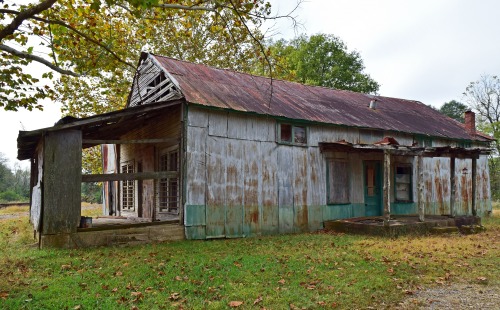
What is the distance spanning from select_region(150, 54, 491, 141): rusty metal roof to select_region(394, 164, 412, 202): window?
1.59 metres

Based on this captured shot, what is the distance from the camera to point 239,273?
23.6 ft

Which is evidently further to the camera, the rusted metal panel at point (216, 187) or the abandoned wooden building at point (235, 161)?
the rusted metal panel at point (216, 187)

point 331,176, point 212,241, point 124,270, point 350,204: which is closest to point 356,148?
point 331,176

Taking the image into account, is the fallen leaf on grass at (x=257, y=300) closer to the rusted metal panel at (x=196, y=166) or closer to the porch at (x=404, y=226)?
the rusted metal panel at (x=196, y=166)

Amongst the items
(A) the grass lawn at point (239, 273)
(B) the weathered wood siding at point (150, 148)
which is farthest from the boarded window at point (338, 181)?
(B) the weathered wood siding at point (150, 148)

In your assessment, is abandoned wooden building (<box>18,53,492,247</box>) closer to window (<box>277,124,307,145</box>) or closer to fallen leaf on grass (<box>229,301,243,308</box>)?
window (<box>277,124,307,145</box>)

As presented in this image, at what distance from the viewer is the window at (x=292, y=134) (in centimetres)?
1348

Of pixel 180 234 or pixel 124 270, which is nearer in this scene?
pixel 124 270

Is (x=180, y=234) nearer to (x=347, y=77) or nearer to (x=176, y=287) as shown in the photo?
(x=176, y=287)

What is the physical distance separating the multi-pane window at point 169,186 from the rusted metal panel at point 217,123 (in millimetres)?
1877

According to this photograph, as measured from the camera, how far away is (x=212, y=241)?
36.8 feet

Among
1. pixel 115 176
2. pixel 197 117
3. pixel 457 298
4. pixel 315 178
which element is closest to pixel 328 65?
pixel 315 178

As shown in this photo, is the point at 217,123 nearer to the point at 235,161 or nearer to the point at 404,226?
the point at 235,161

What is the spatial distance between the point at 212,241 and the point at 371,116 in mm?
9473
